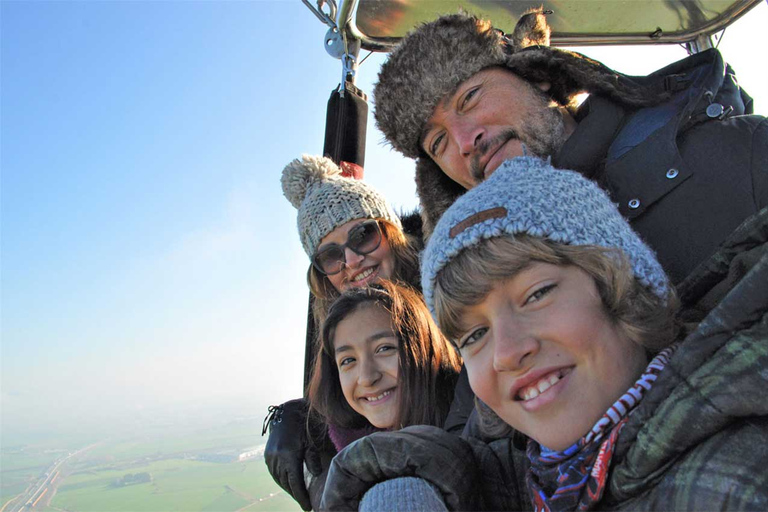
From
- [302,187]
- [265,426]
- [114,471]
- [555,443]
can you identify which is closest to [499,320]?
[555,443]

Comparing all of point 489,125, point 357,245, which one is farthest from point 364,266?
point 489,125

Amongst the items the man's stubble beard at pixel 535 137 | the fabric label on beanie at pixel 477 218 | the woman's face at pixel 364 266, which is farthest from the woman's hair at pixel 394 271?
the fabric label on beanie at pixel 477 218

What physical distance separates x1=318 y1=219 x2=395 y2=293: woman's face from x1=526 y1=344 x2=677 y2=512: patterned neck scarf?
50.2 inches

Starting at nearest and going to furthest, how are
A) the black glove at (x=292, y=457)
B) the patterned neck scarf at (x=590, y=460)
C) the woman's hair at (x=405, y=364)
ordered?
the patterned neck scarf at (x=590, y=460) → the woman's hair at (x=405, y=364) → the black glove at (x=292, y=457)

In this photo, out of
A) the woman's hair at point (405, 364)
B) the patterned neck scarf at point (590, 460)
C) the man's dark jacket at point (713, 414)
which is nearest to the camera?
the man's dark jacket at point (713, 414)

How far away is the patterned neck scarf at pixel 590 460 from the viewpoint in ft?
2.78

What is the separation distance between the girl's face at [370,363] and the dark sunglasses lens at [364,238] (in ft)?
1.42

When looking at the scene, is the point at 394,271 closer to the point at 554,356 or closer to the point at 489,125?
the point at 489,125

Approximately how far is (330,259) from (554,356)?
4.85 feet

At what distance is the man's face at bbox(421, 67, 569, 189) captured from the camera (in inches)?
67.1

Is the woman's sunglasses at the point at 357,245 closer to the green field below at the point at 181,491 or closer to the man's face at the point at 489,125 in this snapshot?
the man's face at the point at 489,125

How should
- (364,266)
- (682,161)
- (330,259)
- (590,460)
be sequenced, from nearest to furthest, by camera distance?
(590,460)
(682,161)
(364,266)
(330,259)

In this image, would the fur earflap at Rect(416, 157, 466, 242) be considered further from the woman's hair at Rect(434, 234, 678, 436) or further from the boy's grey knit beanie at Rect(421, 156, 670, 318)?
the woman's hair at Rect(434, 234, 678, 436)

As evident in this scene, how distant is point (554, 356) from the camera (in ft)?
3.05
